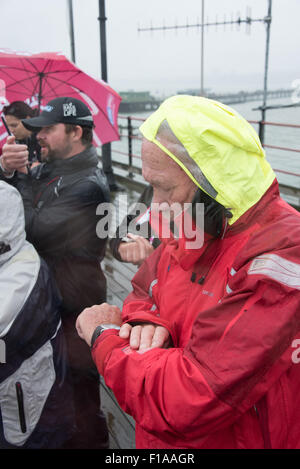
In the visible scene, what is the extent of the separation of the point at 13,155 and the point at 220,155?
163 centimetres

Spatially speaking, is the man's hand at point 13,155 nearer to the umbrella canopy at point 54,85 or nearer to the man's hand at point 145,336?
the umbrella canopy at point 54,85

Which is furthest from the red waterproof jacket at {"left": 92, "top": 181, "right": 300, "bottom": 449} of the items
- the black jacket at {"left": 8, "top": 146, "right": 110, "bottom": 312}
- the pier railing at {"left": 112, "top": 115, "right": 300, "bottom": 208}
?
the pier railing at {"left": 112, "top": 115, "right": 300, "bottom": 208}

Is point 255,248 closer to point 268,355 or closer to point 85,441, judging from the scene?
point 268,355

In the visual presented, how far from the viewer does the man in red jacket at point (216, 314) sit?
0.80 m

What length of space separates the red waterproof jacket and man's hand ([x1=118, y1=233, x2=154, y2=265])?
608mm

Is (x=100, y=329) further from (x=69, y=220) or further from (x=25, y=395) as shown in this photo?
(x=69, y=220)

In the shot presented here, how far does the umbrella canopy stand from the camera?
3.22 m

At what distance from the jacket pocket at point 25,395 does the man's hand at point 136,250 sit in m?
0.51

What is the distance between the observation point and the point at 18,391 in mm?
Result: 1484

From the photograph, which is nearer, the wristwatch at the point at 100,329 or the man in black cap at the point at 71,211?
the wristwatch at the point at 100,329

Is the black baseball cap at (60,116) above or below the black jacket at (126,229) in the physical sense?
above

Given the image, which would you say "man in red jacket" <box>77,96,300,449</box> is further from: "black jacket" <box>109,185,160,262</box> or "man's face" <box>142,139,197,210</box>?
"black jacket" <box>109,185,160,262</box>

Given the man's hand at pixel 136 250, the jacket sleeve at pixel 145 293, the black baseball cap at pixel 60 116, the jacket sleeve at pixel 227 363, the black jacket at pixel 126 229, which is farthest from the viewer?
the black baseball cap at pixel 60 116

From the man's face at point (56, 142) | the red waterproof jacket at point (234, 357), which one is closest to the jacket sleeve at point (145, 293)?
the red waterproof jacket at point (234, 357)
